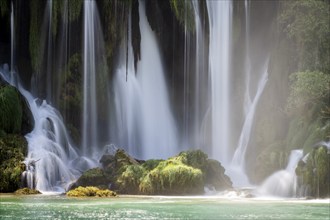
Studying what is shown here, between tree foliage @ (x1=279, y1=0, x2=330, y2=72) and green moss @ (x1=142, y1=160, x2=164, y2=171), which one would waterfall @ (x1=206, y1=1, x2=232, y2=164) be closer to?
tree foliage @ (x1=279, y1=0, x2=330, y2=72)

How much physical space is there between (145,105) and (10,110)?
12399 mm

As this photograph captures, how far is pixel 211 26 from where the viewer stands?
44000 millimetres

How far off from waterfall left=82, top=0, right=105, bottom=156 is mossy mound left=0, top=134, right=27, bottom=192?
7.95 m

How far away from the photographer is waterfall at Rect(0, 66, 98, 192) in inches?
1211

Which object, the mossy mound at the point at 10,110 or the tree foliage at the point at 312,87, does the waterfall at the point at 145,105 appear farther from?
the tree foliage at the point at 312,87

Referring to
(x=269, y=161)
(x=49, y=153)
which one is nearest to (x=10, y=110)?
(x=49, y=153)

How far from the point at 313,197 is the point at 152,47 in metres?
21.4

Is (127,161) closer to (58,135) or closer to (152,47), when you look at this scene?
(58,135)

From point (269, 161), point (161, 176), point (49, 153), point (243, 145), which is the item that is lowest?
point (161, 176)

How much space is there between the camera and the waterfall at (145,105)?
41.9 metres

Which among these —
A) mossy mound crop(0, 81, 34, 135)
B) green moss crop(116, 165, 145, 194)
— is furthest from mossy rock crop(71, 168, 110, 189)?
mossy mound crop(0, 81, 34, 135)

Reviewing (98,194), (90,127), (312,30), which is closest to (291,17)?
(312,30)

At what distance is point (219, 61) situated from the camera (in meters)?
43.9

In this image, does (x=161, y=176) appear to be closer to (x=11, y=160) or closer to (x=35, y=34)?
(x=11, y=160)
